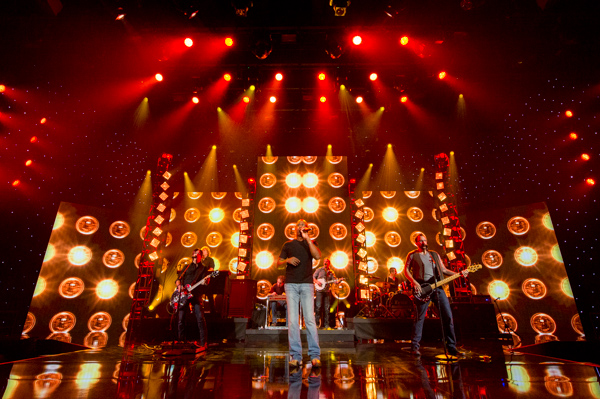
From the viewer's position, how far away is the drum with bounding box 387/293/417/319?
887 centimetres

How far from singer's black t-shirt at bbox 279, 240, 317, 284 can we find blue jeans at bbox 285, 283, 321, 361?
8 centimetres

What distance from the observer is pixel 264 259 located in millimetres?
10539

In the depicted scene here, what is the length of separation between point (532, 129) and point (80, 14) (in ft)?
37.9

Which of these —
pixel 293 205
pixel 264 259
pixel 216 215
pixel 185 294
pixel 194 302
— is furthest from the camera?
pixel 216 215

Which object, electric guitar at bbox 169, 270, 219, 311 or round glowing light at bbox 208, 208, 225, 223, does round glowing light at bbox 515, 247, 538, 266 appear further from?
round glowing light at bbox 208, 208, 225, 223

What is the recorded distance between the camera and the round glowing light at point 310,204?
1114 centimetres

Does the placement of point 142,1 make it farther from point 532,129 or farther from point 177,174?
point 532,129

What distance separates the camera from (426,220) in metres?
12.4

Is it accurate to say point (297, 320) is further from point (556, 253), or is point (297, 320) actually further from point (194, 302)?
point (556, 253)

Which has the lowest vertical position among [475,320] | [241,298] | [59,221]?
[475,320]

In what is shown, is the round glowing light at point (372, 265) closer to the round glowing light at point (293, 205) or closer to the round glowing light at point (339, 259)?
the round glowing light at point (339, 259)

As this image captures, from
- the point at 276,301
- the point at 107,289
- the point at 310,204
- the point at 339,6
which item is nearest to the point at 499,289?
the point at 310,204

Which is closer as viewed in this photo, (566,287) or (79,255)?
(566,287)

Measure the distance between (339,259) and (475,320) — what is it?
4.42 m
